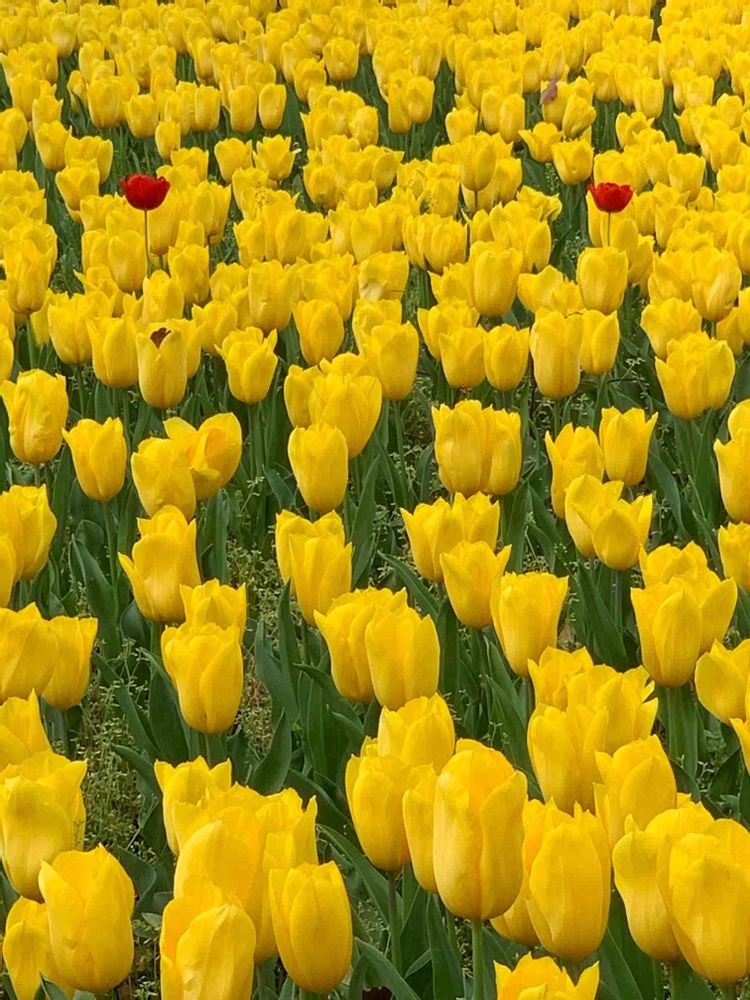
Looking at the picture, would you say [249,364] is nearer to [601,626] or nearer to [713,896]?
[601,626]

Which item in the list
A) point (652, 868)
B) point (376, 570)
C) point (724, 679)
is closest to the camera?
point (652, 868)

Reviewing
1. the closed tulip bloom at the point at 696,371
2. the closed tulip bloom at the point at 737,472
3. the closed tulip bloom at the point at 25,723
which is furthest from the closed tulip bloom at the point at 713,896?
the closed tulip bloom at the point at 696,371

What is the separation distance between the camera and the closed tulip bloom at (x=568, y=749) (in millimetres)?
1458

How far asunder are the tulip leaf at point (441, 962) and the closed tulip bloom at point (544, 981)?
14.1 inches

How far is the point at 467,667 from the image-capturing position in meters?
2.28

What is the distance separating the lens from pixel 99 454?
8.05 ft

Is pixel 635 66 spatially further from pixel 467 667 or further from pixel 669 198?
pixel 467 667

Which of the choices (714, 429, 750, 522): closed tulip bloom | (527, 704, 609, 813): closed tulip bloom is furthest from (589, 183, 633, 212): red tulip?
(527, 704, 609, 813): closed tulip bloom

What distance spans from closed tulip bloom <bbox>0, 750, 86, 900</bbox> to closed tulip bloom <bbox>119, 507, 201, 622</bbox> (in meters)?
0.58

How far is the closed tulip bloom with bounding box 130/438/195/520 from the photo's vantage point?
2295 mm

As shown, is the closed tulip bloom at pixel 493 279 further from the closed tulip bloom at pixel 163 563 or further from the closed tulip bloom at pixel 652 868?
the closed tulip bloom at pixel 652 868

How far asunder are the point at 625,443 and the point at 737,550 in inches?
16.6

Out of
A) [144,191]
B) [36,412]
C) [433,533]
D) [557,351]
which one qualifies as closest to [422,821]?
[433,533]

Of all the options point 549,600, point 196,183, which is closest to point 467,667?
point 549,600
